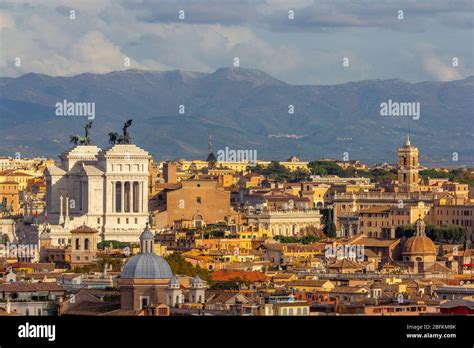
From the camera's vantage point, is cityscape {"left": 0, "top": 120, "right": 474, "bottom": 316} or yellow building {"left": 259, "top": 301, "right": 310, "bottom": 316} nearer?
yellow building {"left": 259, "top": 301, "right": 310, "bottom": 316}

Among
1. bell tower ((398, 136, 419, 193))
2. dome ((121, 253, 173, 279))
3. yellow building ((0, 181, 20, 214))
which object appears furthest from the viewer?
yellow building ((0, 181, 20, 214))

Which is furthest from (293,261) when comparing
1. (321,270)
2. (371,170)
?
(371,170)

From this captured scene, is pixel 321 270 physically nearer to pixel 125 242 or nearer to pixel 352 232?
pixel 125 242

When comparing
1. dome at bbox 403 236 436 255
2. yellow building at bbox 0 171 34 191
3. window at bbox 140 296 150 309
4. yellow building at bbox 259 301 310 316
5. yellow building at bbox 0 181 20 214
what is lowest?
yellow building at bbox 259 301 310 316

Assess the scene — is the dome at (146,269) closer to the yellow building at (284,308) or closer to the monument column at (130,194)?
the yellow building at (284,308)

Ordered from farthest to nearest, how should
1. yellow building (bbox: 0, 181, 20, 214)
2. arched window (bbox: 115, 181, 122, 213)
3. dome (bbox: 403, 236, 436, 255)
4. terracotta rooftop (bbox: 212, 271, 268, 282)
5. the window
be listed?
yellow building (bbox: 0, 181, 20, 214)
arched window (bbox: 115, 181, 122, 213)
dome (bbox: 403, 236, 436, 255)
terracotta rooftop (bbox: 212, 271, 268, 282)
the window

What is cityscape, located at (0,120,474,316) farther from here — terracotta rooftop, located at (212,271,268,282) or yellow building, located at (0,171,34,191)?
yellow building, located at (0,171,34,191)

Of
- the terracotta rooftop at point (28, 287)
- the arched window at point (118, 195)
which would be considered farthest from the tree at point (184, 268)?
the arched window at point (118, 195)

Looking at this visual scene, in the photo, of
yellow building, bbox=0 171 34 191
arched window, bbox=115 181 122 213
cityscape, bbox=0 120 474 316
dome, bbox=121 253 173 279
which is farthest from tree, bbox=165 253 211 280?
yellow building, bbox=0 171 34 191
